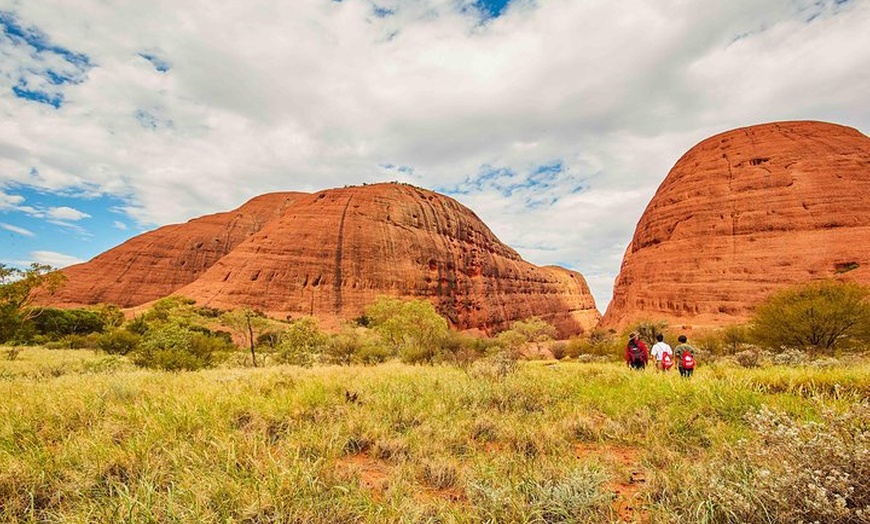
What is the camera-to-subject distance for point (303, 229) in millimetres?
58125

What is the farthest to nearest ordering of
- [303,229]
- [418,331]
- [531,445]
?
1. [303,229]
2. [418,331]
3. [531,445]

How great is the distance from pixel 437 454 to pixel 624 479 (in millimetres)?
1566

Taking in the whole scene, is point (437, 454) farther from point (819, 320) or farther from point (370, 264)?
point (370, 264)

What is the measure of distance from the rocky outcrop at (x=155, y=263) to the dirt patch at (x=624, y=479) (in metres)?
85.1

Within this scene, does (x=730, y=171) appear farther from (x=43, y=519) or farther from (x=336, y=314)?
(x=43, y=519)

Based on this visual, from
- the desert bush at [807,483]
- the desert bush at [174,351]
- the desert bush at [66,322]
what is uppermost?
the desert bush at [66,322]

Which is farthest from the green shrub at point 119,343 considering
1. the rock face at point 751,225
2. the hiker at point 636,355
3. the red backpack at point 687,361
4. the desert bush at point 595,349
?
the rock face at point 751,225

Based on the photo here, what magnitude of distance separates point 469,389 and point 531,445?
206 cm

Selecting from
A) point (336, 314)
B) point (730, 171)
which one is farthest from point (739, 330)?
point (336, 314)

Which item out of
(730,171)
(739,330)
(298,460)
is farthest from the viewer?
(730,171)

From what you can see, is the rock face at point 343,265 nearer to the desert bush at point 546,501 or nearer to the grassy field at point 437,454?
the grassy field at point 437,454

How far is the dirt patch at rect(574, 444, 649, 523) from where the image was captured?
8.30ft

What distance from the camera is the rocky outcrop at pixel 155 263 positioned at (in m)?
67.6

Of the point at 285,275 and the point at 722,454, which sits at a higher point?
the point at 285,275
